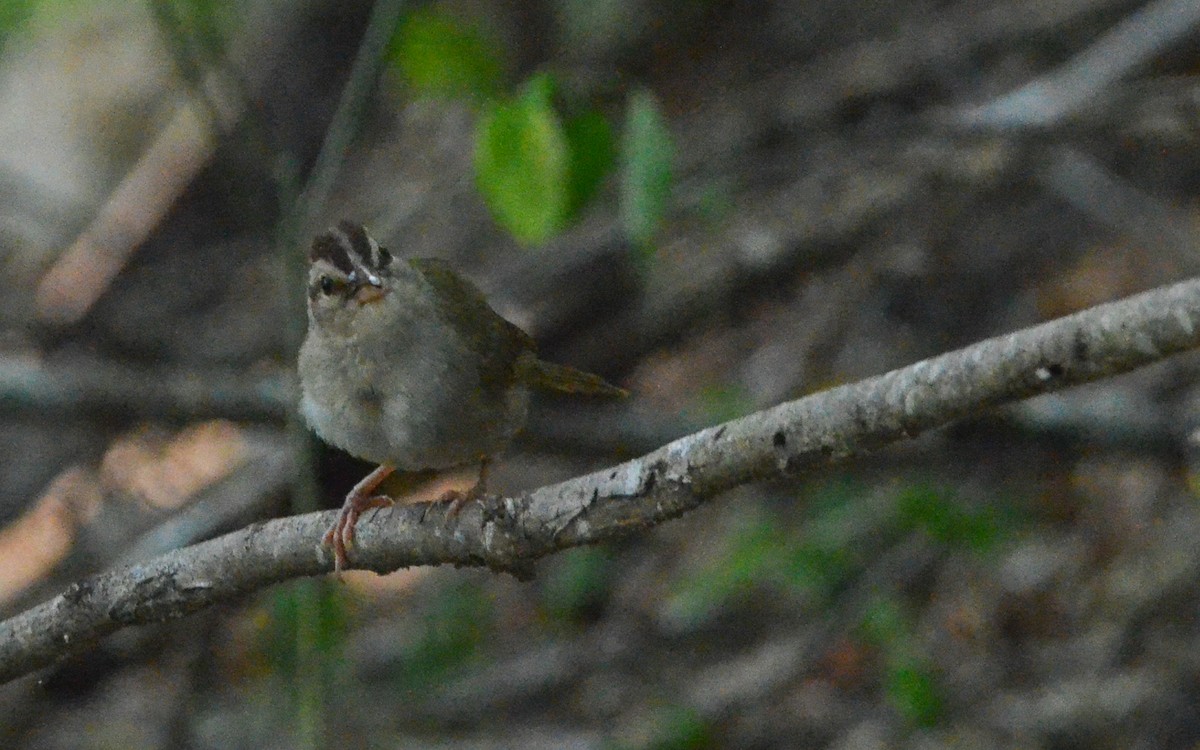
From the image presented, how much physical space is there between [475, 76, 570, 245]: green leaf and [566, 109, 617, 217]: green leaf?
16 centimetres

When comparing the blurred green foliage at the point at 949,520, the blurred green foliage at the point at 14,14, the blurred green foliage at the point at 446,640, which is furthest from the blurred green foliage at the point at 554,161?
the blurred green foliage at the point at 446,640

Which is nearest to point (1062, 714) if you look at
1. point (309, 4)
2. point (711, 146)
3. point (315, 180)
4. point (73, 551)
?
point (711, 146)

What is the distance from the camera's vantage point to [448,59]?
4.38 meters

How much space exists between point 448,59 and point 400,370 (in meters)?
0.95

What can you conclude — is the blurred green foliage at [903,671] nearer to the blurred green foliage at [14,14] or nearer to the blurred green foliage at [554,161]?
the blurred green foliage at [554,161]

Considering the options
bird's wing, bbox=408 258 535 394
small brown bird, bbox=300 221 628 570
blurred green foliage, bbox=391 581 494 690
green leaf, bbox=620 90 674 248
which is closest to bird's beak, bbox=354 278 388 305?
small brown bird, bbox=300 221 628 570

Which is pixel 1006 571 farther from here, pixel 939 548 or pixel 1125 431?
pixel 1125 431

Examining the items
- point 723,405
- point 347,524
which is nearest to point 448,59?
point 347,524

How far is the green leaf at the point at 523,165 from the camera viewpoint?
10.9ft

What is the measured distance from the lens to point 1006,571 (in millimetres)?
7082

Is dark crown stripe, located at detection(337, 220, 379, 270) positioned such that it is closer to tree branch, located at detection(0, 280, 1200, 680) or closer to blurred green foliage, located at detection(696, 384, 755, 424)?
tree branch, located at detection(0, 280, 1200, 680)

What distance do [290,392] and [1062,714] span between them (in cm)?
312

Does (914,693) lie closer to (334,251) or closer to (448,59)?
(334,251)

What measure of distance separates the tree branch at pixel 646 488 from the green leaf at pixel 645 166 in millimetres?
735
